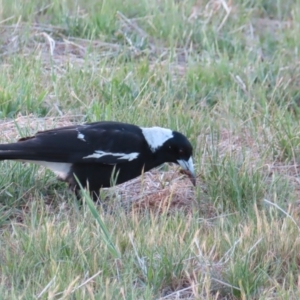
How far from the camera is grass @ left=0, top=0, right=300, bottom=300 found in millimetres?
3666

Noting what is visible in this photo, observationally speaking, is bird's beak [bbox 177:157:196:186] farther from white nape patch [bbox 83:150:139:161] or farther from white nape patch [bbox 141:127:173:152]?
white nape patch [bbox 83:150:139:161]

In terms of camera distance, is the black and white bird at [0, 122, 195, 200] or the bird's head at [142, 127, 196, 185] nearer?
the black and white bird at [0, 122, 195, 200]

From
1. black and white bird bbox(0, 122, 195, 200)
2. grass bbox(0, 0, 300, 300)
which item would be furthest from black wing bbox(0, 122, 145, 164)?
grass bbox(0, 0, 300, 300)

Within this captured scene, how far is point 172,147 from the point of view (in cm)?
494

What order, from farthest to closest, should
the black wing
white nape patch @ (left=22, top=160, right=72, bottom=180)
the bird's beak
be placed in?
1. the bird's beak
2. white nape patch @ (left=22, top=160, right=72, bottom=180)
3. the black wing

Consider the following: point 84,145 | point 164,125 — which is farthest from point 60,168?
point 164,125

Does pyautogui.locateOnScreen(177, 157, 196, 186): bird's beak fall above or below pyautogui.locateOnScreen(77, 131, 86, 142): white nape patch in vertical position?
below

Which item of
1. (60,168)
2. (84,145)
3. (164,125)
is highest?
(84,145)

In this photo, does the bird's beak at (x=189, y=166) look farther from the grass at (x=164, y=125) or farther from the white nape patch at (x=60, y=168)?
the white nape patch at (x=60, y=168)

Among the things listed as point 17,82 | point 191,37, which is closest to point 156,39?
point 191,37

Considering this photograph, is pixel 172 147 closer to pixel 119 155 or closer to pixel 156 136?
pixel 156 136

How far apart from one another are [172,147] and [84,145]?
0.50m

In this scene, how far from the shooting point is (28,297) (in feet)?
10.9

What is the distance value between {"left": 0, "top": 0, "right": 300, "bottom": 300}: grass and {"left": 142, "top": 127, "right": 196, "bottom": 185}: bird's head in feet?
0.42
